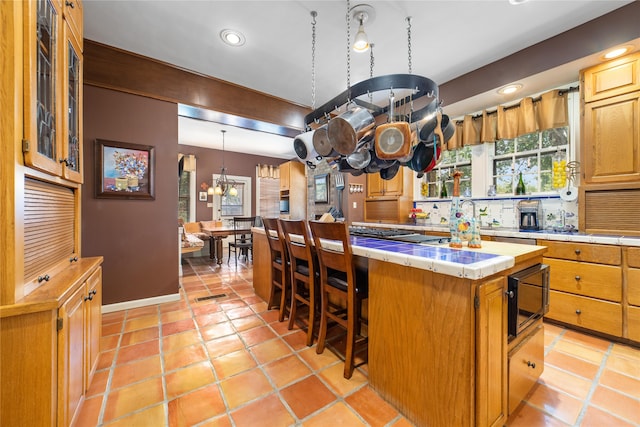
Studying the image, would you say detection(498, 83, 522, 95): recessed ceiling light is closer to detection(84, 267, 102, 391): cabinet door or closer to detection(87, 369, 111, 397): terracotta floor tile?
detection(84, 267, 102, 391): cabinet door

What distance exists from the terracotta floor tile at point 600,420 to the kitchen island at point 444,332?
1.73 feet

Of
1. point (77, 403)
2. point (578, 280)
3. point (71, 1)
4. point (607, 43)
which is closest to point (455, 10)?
point (607, 43)

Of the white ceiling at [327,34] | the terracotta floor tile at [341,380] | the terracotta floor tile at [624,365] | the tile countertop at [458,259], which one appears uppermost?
the white ceiling at [327,34]

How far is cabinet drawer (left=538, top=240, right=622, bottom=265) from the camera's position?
2064mm

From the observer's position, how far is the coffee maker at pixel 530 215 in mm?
2873

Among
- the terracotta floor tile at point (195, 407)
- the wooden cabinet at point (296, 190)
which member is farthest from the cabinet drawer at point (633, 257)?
the wooden cabinet at point (296, 190)

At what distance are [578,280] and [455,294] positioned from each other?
6.77 ft

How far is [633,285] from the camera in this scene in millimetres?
1986

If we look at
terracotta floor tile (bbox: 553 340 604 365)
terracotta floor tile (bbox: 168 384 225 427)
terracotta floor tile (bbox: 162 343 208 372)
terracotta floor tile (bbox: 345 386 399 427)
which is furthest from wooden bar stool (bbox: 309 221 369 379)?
terracotta floor tile (bbox: 553 340 604 365)

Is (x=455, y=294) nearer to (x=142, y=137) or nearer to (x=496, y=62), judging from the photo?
(x=496, y=62)

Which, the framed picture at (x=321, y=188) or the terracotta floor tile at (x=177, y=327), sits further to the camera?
the framed picture at (x=321, y=188)

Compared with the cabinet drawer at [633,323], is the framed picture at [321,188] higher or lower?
higher

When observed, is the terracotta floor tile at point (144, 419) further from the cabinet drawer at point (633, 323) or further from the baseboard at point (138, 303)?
the cabinet drawer at point (633, 323)

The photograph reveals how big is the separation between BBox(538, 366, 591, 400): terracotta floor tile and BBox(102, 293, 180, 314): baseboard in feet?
11.6
